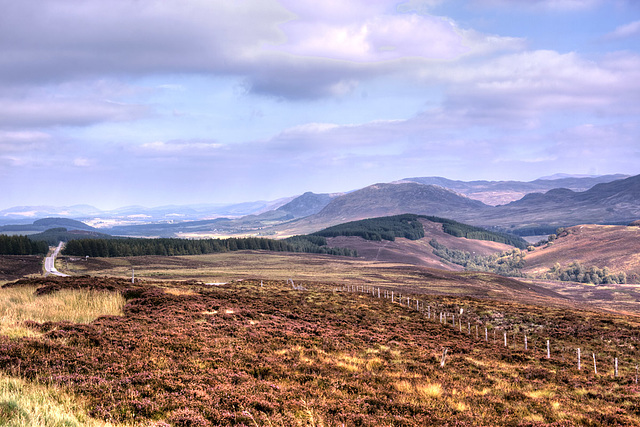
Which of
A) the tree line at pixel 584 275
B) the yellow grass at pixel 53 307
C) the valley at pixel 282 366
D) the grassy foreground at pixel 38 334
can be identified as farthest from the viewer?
the tree line at pixel 584 275

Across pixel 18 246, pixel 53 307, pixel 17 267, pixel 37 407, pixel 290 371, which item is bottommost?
pixel 17 267

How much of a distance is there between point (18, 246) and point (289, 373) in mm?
161945

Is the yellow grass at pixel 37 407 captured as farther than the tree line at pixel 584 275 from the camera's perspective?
No

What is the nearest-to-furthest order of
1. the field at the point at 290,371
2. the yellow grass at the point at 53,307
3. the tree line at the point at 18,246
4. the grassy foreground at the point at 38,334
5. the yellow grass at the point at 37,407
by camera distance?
the yellow grass at the point at 37,407
the grassy foreground at the point at 38,334
the field at the point at 290,371
the yellow grass at the point at 53,307
the tree line at the point at 18,246

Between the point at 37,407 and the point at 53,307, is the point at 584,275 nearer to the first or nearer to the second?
the point at 53,307

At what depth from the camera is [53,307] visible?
24672 mm

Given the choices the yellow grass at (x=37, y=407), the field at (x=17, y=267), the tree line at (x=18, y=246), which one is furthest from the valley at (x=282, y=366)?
the tree line at (x=18, y=246)

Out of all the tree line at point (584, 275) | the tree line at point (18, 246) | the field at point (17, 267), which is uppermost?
the tree line at point (18, 246)

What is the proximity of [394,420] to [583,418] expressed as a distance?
8.27 m

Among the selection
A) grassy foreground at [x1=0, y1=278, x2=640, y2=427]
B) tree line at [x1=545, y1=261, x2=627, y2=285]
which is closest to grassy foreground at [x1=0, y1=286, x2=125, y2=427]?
grassy foreground at [x1=0, y1=278, x2=640, y2=427]

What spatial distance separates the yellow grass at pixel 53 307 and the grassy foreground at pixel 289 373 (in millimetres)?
1049

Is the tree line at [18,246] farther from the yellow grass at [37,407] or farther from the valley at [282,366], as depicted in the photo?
the yellow grass at [37,407]

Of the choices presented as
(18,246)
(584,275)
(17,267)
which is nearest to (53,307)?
(17,267)

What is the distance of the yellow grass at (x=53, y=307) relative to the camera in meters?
19.5
